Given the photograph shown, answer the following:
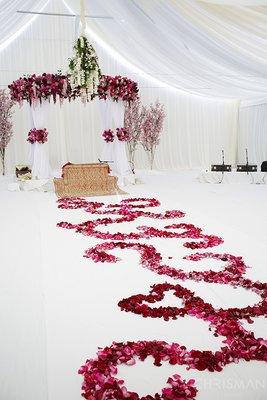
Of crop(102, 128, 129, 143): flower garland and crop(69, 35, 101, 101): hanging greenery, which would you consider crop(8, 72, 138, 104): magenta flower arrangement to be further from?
crop(69, 35, 101, 101): hanging greenery

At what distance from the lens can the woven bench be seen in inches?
341

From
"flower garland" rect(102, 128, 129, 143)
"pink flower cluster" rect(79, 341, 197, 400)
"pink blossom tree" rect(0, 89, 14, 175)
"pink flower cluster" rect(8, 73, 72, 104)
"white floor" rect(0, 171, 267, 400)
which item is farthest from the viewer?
"pink blossom tree" rect(0, 89, 14, 175)

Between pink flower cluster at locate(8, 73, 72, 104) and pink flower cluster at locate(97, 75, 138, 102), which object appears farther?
pink flower cluster at locate(97, 75, 138, 102)

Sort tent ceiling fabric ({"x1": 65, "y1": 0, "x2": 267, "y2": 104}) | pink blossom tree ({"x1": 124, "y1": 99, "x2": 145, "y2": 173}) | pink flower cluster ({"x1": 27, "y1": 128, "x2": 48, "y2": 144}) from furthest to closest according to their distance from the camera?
1. pink blossom tree ({"x1": 124, "y1": 99, "x2": 145, "y2": 173})
2. pink flower cluster ({"x1": 27, "y1": 128, "x2": 48, "y2": 144})
3. tent ceiling fabric ({"x1": 65, "y1": 0, "x2": 267, "y2": 104})

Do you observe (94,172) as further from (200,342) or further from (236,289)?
(200,342)

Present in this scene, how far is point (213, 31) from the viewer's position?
554cm

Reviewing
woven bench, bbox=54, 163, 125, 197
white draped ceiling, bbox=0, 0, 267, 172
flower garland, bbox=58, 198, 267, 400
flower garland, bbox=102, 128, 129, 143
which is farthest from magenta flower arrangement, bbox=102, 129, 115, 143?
flower garland, bbox=58, 198, 267, 400

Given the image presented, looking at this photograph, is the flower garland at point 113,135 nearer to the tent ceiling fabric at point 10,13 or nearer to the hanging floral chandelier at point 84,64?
the hanging floral chandelier at point 84,64

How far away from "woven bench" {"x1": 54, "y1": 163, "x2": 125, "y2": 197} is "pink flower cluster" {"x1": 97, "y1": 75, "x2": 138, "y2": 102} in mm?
1706

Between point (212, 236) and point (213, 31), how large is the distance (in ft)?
9.65

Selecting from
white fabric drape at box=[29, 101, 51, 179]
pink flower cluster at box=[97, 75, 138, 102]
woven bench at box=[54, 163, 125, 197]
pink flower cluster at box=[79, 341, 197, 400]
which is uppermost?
pink flower cluster at box=[97, 75, 138, 102]

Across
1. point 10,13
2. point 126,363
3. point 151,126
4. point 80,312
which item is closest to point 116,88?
point 10,13

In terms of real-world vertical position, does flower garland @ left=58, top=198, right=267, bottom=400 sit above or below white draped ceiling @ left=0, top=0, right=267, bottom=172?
below

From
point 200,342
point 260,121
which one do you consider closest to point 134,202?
point 200,342
